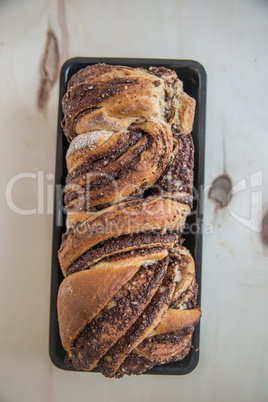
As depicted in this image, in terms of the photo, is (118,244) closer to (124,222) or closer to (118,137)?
(124,222)

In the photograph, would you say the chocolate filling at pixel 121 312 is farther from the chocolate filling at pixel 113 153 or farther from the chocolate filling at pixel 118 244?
the chocolate filling at pixel 113 153

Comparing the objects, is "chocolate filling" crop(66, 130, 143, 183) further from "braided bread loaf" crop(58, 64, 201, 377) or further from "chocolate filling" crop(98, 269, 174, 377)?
"chocolate filling" crop(98, 269, 174, 377)

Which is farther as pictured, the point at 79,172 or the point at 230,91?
the point at 230,91

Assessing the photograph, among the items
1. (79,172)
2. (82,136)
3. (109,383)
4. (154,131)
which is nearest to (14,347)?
(109,383)

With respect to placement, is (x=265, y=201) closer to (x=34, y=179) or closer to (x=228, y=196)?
(x=228, y=196)

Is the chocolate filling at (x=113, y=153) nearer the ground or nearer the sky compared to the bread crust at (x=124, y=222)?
nearer the sky

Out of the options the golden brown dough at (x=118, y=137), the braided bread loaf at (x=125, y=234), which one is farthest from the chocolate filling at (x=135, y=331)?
the golden brown dough at (x=118, y=137)
